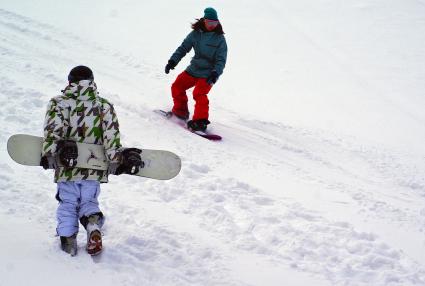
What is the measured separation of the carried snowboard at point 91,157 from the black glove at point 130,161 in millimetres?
128

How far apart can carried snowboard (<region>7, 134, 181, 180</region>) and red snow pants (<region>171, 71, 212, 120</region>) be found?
2.74 metres

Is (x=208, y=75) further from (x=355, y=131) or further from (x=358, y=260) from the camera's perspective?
(x=358, y=260)

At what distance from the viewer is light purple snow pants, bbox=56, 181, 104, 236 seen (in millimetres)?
3436

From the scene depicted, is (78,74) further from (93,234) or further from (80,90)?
(93,234)

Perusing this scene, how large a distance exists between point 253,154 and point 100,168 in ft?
10.5

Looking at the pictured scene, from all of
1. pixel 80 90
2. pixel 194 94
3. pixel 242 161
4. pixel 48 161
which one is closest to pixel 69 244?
pixel 48 161

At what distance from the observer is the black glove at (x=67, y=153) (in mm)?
3295

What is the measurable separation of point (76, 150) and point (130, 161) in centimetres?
44

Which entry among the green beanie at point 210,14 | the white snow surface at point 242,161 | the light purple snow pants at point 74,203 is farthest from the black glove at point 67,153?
the green beanie at point 210,14

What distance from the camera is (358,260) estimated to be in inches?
154

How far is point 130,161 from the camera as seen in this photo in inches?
142

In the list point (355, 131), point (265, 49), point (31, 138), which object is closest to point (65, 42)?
point (265, 49)

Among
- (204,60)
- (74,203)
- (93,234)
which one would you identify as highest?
(204,60)

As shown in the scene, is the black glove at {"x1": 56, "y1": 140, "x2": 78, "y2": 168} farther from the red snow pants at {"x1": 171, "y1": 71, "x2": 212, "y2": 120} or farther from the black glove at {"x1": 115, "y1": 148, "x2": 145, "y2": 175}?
the red snow pants at {"x1": 171, "y1": 71, "x2": 212, "y2": 120}
